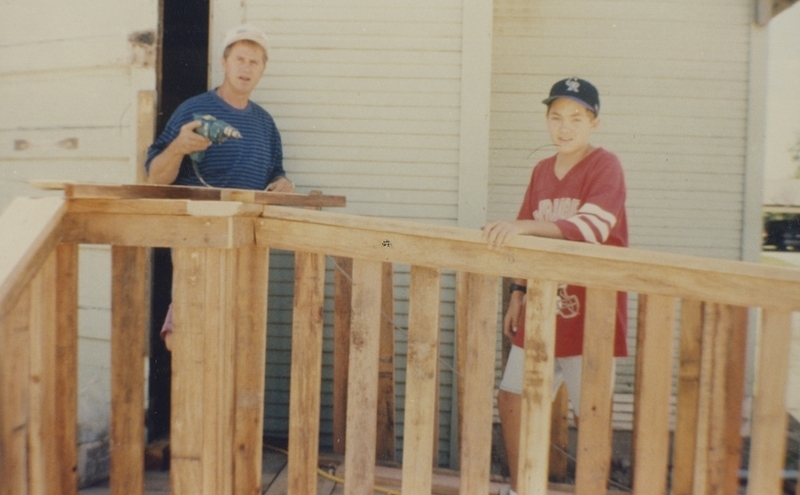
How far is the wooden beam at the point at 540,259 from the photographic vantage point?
1891mm

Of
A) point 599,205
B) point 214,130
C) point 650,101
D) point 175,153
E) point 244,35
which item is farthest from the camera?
point 650,101

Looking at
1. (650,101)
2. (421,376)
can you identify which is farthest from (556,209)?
(650,101)

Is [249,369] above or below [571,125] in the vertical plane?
below

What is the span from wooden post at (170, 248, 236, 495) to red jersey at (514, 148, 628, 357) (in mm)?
1157

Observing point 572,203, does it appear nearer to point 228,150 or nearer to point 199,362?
point 199,362

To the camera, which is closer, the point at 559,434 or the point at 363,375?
the point at 363,375

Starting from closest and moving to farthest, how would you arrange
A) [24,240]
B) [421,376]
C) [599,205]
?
[24,240], [421,376], [599,205]

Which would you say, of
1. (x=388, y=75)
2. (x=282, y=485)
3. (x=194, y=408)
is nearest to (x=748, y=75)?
(x=388, y=75)

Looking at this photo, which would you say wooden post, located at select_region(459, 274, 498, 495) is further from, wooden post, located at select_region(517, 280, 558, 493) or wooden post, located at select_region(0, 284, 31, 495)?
wooden post, located at select_region(0, 284, 31, 495)

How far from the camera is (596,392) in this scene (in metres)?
2.01

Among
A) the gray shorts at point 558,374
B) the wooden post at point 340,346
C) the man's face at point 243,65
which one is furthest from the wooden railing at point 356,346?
the man's face at point 243,65

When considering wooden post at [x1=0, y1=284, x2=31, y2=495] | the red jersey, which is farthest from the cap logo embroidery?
wooden post at [x1=0, y1=284, x2=31, y2=495]

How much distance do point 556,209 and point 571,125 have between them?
0.33 meters

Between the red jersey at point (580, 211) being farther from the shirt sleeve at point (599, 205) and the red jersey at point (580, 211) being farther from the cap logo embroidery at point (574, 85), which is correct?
the cap logo embroidery at point (574, 85)
